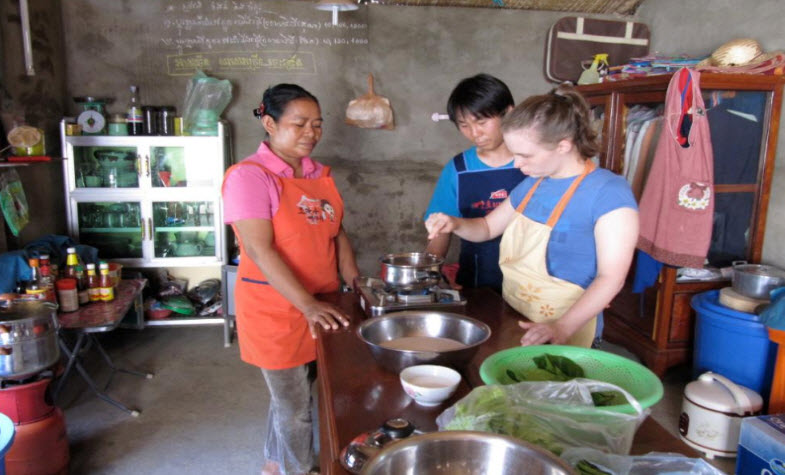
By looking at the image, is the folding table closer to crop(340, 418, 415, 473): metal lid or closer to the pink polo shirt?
the pink polo shirt

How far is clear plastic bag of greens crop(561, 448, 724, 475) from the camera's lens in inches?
33.7

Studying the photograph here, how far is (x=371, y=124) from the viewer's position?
14.6ft

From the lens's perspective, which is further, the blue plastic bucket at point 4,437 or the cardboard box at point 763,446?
the cardboard box at point 763,446

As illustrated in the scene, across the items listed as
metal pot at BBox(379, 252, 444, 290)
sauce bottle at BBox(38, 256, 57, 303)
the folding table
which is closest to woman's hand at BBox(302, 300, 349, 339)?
metal pot at BBox(379, 252, 444, 290)

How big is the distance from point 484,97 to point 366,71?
2.49m

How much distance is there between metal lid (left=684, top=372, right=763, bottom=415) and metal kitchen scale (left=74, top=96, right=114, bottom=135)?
13.2 feet

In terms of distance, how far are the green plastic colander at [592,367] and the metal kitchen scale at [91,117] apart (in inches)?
145

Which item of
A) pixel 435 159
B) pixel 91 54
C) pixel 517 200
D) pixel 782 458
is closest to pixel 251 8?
pixel 91 54

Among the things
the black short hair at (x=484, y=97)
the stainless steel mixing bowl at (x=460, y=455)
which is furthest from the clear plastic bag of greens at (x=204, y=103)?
the stainless steel mixing bowl at (x=460, y=455)

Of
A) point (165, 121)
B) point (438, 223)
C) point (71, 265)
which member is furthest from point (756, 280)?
point (165, 121)

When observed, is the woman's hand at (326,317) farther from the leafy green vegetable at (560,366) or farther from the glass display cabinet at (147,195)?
the glass display cabinet at (147,195)

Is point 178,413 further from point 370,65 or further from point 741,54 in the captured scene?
point 741,54

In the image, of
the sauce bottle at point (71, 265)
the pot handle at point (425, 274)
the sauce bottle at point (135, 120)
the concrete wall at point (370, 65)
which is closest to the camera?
the pot handle at point (425, 274)

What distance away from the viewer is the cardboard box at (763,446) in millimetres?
2162
